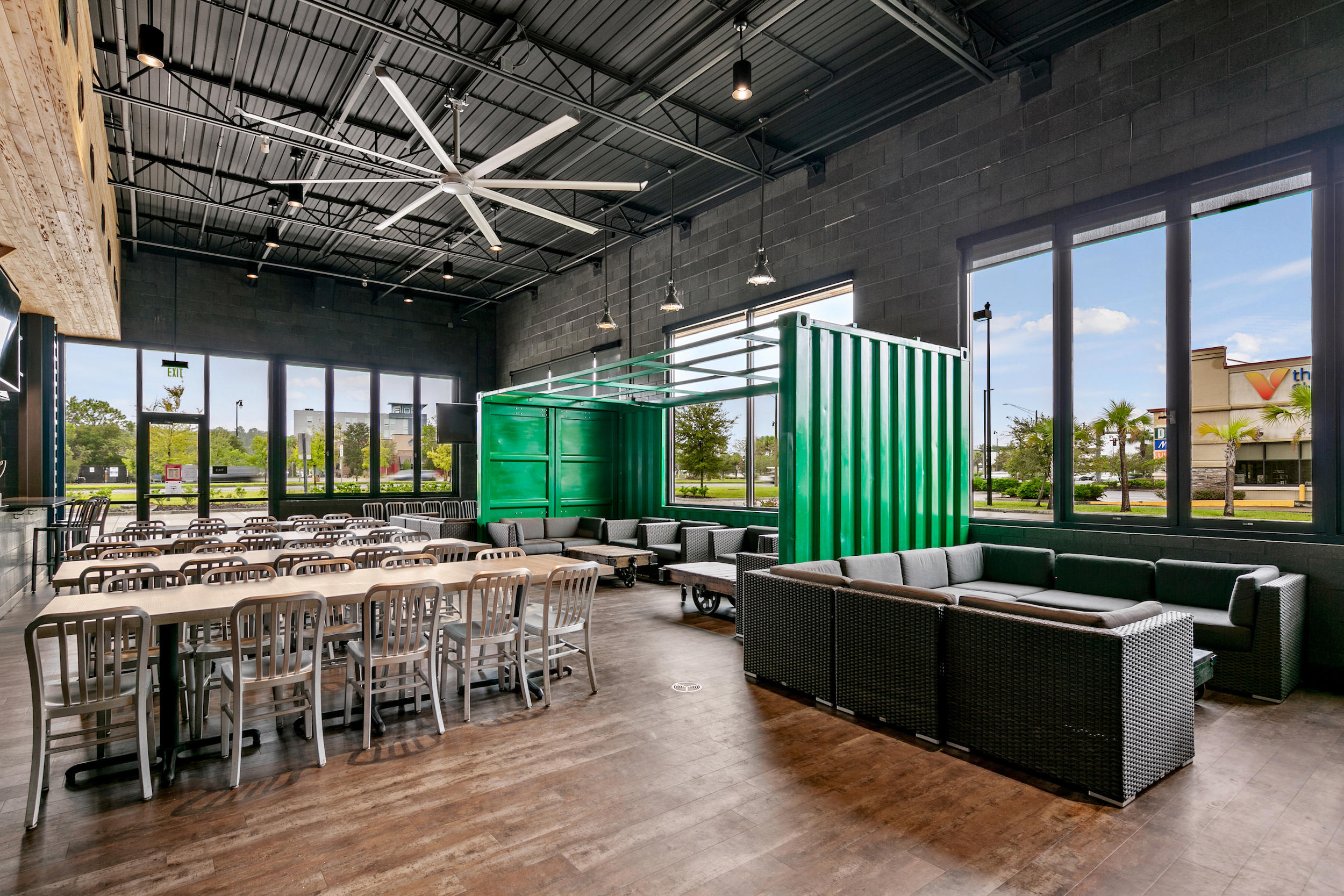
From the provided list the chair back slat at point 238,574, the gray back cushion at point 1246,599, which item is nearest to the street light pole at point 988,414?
the gray back cushion at point 1246,599

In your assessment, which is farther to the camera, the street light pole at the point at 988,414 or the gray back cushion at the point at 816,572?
the street light pole at the point at 988,414

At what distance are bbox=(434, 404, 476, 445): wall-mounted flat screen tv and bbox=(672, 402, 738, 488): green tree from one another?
5.33 meters

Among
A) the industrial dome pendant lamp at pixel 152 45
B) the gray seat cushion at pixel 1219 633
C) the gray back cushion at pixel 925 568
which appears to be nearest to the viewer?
the gray seat cushion at pixel 1219 633

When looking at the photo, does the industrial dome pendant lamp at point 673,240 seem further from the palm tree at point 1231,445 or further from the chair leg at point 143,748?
the chair leg at point 143,748

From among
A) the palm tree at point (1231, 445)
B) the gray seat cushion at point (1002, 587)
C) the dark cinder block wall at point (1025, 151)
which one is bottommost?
the gray seat cushion at point (1002, 587)

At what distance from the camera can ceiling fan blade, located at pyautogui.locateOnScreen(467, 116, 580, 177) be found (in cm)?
473

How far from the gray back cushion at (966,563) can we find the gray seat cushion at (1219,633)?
173 cm

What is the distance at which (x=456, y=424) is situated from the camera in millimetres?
13891

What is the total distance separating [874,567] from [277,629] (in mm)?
4212

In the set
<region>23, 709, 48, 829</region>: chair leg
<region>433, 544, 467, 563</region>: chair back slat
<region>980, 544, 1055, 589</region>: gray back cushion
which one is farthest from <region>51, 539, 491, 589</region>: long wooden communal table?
<region>980, 544, 1055, 589</region>: gray back cushion

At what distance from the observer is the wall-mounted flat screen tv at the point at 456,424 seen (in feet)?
44.9

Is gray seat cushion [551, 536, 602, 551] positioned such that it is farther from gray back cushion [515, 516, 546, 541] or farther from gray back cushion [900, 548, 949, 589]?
gray back cushion [900, 548, 949, 589]

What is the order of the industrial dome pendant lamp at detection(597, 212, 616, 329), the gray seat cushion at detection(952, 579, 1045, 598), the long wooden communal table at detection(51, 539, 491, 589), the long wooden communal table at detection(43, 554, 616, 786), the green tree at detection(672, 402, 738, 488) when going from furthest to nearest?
the industrial dome pendant lamp at detection(597, 212, 616, 329)
the green tree at detection(672, 402, 738, 488)
the gray seat cushion at detection(952, 579, 1045, 598)
the long wooden communal table at detection(51, 539, 491, 589)
the long wooden communal table at detection(43, 554, 616, 786)

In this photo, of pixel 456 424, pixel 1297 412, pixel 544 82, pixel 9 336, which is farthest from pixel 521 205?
pixel 456 424
